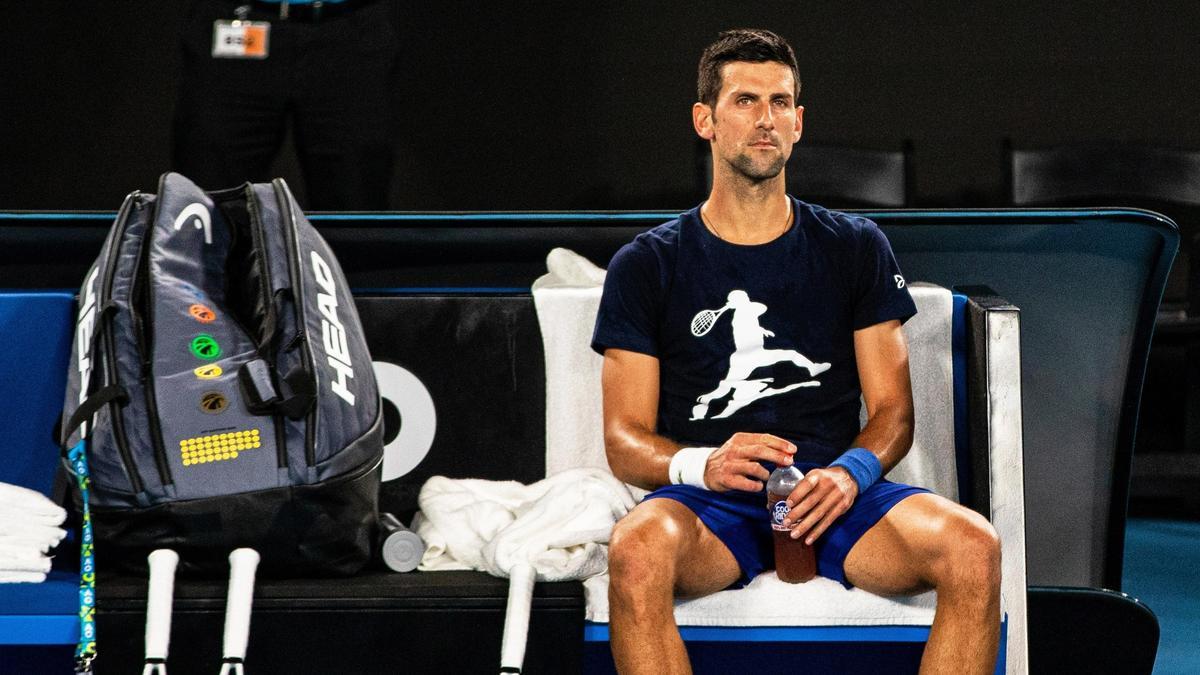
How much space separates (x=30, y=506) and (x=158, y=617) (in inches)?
11.2

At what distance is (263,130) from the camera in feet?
9.70

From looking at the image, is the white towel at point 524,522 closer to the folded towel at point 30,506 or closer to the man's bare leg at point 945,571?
the man's bare leg at point 945,571

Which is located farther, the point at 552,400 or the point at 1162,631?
the point at 1162,631

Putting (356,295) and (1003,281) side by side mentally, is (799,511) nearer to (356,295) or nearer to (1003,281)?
(1003,281)

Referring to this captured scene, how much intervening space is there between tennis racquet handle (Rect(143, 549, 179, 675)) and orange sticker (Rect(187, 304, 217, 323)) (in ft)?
1.07

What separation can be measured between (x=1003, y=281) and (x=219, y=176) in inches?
66.6

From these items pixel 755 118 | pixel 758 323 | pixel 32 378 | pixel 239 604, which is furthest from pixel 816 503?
pixel 32 378

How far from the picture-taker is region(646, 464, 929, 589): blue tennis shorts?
Result: 66.5 inches

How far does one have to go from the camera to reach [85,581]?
1.60m

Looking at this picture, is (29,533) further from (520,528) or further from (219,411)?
(520,528)

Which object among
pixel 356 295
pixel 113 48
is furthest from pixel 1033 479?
pixel 113 48

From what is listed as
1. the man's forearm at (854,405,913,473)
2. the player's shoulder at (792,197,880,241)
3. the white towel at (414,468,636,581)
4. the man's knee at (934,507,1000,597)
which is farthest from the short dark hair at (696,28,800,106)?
the man's knee at (934,507,1000,597)

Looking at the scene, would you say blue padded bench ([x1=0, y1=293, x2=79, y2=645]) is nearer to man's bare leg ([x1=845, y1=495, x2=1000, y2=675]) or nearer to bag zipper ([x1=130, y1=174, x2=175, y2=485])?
bag zipper ([x1=130, y1=174, x2=175, y2=485])

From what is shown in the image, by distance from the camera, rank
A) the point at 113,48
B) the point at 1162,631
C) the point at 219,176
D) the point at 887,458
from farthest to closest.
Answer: the point at 113,48 < the point at 219,176 < the point at 1162,631 < the point at 887,458
